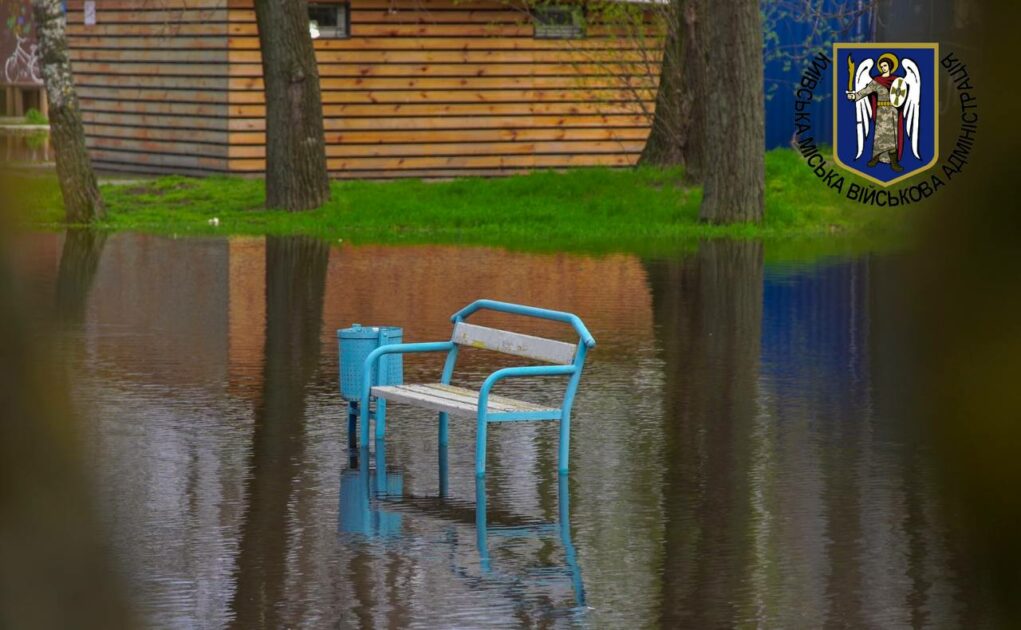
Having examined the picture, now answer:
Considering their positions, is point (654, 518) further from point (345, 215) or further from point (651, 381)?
point (345, 215)

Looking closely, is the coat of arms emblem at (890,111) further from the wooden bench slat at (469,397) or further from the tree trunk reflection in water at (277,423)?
the tree trunk reflection in water at (277,423)

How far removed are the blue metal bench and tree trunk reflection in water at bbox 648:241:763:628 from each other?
28.5 inches

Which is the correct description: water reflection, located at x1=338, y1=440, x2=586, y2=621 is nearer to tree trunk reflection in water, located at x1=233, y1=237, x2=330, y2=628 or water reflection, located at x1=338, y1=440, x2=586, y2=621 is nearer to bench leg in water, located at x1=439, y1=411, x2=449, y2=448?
bench leg in water, located at x1=439, y1=411, x2=449, y2=448

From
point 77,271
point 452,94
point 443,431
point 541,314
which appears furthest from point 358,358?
point 452,94

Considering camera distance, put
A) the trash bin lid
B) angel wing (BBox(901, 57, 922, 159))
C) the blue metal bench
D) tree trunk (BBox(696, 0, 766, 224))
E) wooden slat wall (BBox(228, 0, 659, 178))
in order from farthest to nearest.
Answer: wooden slat wall (BBox(228, 0, 659, 178)) → tree trunk (BBox(696, 0, 766, 224)) → the trash bin lid → the blue metal bench → angel wing (BBox(901, 57, 922, 159))

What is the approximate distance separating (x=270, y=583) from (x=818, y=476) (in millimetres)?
3345

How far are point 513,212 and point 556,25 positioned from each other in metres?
8.25

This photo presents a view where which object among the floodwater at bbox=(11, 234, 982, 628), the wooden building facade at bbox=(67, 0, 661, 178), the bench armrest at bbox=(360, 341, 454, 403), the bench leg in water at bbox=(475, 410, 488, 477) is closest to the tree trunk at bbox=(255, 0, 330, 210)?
the wooden building facade at bbox=(67, 0, 661, 178)

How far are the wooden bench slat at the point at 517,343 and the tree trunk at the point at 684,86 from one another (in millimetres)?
15448

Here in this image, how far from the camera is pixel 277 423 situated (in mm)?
10352

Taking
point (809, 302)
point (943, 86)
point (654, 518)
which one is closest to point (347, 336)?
point (654, 518)

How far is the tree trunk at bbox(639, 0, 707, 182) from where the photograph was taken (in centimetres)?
2483

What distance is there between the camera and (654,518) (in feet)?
25.4

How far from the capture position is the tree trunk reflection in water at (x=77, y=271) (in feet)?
50.1
